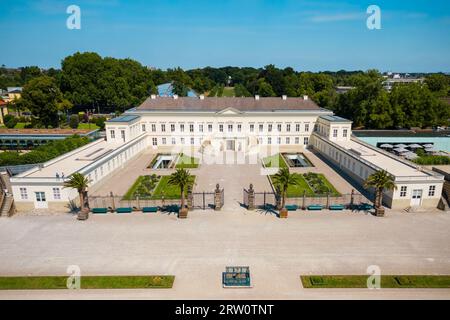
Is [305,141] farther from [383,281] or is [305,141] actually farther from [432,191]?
[383,281]

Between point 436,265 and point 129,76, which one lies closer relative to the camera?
point 436,265

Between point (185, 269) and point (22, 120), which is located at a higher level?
point (22, 120)

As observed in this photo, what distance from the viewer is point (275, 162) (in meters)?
45.4

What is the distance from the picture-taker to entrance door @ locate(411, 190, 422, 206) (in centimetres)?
2903

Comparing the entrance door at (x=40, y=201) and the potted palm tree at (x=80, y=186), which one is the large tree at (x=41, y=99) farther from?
the potted palm tree at (x=80, y=186)

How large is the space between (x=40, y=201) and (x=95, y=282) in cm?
1432

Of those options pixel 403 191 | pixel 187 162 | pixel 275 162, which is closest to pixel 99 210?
pixel 187 162

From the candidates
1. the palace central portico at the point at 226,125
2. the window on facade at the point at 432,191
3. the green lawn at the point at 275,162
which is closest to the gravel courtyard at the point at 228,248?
the window on facade at the point at 432,191

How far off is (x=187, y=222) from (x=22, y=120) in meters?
69.8

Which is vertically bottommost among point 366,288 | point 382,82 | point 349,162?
point 366,288

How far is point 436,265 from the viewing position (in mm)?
20484
